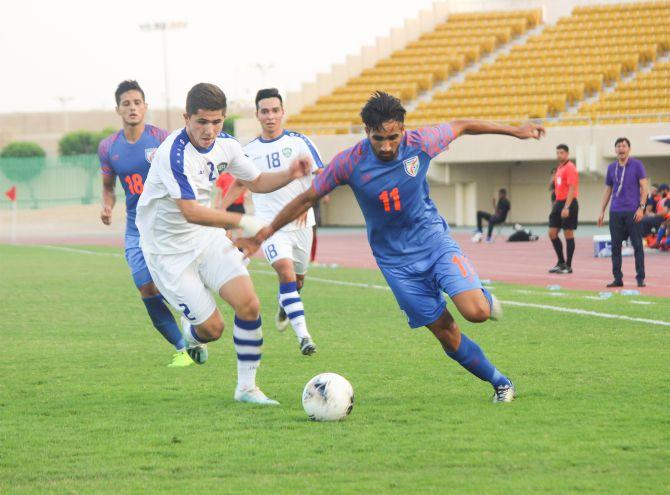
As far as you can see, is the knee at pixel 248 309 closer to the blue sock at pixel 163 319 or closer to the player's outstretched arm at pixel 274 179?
the player's outstretched arm at pixel 274 179

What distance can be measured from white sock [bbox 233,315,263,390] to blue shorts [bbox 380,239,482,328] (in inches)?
40.1

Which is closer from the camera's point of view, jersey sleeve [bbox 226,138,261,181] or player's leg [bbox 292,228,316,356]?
jersey sleeve [bbox 226,138,261,181]

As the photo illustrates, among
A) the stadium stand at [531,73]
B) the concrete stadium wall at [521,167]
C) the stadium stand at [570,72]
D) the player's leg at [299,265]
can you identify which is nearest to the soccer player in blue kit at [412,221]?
the player's leg at [299,265]

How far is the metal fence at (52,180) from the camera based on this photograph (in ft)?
187

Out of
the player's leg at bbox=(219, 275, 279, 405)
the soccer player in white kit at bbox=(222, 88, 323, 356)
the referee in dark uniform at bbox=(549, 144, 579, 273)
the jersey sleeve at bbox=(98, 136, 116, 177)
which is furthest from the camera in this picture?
the referee in dark uniform at bbox=(549, 144, 579, 273)

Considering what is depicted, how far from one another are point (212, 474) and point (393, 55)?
3934cm

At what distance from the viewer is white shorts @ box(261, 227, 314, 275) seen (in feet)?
36.1

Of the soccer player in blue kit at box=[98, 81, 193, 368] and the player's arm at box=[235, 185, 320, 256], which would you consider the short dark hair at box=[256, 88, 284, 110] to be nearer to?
the soccer player in blue kit at box=[98, 81, 193, 368]

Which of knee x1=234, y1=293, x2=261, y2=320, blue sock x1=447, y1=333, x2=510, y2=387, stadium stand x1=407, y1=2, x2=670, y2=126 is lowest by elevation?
blue sock x1=447, y1=333, x2=510, y2=387

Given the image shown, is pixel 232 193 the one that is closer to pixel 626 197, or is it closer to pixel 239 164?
pixel 239 164

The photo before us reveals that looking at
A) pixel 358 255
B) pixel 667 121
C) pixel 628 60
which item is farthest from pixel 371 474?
pixel 628 60

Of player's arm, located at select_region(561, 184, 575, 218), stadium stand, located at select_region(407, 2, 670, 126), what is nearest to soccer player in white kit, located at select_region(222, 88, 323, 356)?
player's arm, located at select_region(561, 184, 575, 218)

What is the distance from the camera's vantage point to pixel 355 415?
6.83 metres

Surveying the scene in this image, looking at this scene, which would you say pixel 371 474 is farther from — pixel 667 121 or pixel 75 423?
pixel 667 121
